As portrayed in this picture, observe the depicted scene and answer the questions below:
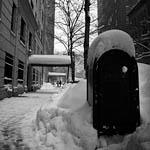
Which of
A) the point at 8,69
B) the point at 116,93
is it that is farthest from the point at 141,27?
the point at 116,93

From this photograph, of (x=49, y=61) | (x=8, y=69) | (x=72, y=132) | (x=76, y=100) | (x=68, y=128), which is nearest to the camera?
(x=72, y=132)

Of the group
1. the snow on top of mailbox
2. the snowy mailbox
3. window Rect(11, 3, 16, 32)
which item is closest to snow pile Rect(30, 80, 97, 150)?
the snowy mailbox

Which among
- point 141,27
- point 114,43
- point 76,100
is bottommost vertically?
point 76,100

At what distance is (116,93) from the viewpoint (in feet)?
10.6

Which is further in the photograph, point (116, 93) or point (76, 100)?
point (76, 100)

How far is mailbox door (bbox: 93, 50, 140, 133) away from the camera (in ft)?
10.5

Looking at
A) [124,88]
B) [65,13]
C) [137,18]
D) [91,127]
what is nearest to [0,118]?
[91,127]

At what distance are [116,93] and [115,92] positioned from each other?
29mm

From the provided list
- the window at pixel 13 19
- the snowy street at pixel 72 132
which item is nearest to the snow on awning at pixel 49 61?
the window at pixel 13 19

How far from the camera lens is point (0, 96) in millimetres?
9633

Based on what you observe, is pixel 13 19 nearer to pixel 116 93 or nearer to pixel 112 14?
pixel 116 93

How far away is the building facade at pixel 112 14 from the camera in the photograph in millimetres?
20219

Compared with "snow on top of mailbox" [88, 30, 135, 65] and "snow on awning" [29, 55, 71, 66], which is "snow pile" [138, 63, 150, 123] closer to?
"snow on top of mailbox" [88, 30, 135, 65]

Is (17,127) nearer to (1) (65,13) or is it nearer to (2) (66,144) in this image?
(2) (66,144)
